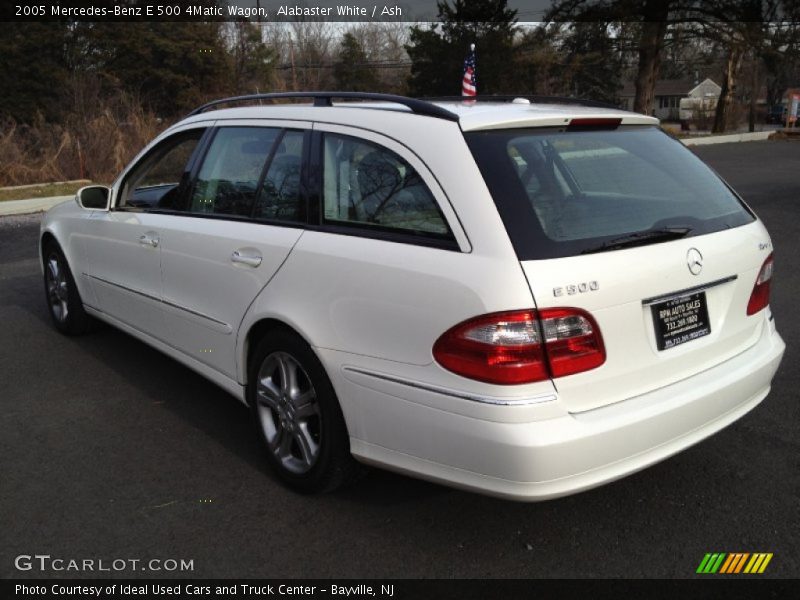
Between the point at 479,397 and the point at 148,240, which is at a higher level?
the point at 148,240

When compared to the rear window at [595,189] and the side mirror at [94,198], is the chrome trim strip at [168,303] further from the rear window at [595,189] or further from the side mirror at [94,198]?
the rear window at [595,189]

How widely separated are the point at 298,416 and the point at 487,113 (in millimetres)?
1505

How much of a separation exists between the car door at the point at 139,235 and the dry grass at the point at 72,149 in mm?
13880

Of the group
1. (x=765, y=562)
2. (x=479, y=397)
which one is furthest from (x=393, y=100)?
(x=765, y=562)

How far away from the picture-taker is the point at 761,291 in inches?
128

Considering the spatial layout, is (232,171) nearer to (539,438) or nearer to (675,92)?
(539,438)

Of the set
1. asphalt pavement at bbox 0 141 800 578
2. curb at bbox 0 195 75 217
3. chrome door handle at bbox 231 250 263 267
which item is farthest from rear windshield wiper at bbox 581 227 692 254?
curb at bbox 0 195 75 217

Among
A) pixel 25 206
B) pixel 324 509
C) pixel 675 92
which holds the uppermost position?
pixel 675 92

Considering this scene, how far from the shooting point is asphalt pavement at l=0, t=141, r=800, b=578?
2.81m

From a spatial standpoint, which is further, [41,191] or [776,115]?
[776,115]

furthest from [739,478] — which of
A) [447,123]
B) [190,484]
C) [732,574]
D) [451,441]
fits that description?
[190,484]

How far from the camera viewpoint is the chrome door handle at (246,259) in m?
3.34

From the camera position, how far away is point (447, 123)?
2.83 metres
